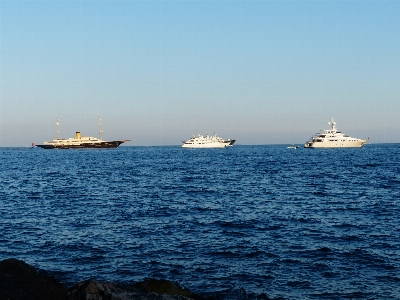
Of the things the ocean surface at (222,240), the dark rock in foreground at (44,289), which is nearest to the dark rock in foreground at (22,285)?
the dark rock in foreground at (44,289)

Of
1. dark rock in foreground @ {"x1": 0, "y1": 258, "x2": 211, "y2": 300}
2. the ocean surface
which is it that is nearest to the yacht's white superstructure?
the ocean surface

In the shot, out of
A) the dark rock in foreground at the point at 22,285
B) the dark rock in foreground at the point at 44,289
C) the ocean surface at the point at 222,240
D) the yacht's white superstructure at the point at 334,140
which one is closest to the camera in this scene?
the dark rock in foreground at the point at 22,285

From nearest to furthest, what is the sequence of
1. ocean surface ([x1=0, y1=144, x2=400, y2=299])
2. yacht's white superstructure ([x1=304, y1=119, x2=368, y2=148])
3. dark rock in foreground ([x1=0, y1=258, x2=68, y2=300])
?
dark rock in foreground ([x1=0, y1=258, x2=68, y2=300]) → ocean surface ([x1=0, y1=144, x2=400, y2=299]) → yacht's white superstructure ([x1=304, y1=119, x2=368, y2=148])

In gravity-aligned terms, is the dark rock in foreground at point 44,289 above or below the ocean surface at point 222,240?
above

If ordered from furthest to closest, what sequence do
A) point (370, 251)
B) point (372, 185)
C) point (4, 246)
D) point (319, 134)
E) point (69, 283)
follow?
1. point (319, 134)
2. point (372, 185)
3. point (4, 246)
4. point (370, 251)
5. point (69, 283)

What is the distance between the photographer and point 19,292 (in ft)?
25.9

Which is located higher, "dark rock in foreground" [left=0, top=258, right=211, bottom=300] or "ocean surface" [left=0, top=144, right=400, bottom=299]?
"dark rock in foreground" [left=0, top=258, right=211, bottom=300]

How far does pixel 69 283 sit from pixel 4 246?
21.0 feet

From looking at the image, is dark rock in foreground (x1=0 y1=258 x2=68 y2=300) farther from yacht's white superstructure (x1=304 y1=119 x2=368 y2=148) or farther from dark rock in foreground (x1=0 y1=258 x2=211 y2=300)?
yacht's white superstructure (x1=304 y1=119 x2=368 y2=148)

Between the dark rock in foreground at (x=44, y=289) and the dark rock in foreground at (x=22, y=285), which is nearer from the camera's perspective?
the dark rock in foreground at (x=22, y=285)

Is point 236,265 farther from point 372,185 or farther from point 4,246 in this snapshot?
point 372,185

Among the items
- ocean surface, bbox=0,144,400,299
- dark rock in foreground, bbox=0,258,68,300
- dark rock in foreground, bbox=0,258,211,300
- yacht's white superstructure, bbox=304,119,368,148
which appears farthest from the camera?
yacht's white superstructure, bbox=304,119,368,148

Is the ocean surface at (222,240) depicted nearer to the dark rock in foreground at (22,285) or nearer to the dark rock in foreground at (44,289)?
the dark rock in foreground at (44,289)

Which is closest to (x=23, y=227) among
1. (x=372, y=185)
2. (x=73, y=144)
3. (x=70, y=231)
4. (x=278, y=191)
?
(x=70, y=231)
